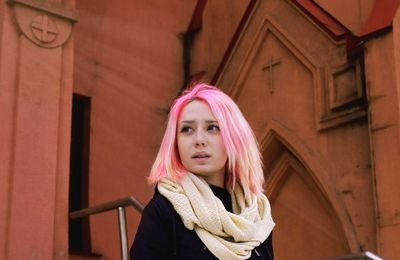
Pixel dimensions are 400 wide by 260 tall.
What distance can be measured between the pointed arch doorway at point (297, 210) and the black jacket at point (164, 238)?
5.29m

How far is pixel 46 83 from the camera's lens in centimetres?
561

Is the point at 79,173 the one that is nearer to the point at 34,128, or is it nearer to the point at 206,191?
the point at 34,128

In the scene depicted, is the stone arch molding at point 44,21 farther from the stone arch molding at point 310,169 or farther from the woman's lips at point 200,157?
the woman's lips at point 200,157

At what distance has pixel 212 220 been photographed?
1942 millimetres

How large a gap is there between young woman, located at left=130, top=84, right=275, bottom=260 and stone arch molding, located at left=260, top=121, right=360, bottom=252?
483 cm

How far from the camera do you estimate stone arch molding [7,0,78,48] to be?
5.64 m

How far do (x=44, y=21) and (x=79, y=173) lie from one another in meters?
2.34

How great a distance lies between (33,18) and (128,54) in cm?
278

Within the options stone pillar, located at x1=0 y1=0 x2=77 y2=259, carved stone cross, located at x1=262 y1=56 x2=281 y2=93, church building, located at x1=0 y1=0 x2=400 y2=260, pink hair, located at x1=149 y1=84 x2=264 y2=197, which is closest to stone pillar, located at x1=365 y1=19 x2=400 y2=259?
church building, located at x1=0 y1=0 x2=400 y2=260

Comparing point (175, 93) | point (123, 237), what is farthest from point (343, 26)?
point (123, 237)

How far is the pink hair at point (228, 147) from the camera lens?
2104mm

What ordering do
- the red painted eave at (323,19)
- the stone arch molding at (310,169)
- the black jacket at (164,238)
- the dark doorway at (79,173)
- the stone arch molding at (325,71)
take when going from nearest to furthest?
the black jacket at (164,238) → the stone arch molding at (310,169) → the stone arch molding at (325,71) → the red painted eave at (323,19) → the dark doorway at (79,173)

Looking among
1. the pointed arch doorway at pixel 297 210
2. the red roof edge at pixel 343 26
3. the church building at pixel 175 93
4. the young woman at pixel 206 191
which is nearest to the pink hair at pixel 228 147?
the young woman at pixel 206 191

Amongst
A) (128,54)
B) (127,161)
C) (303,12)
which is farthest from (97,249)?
(303,12)
